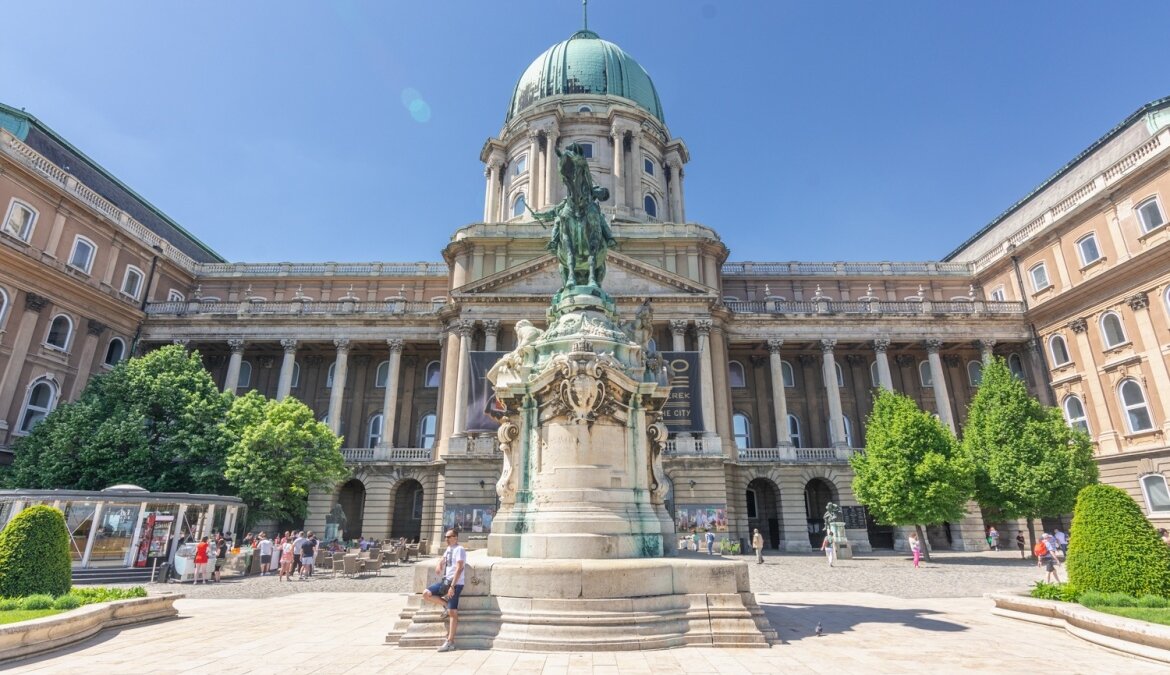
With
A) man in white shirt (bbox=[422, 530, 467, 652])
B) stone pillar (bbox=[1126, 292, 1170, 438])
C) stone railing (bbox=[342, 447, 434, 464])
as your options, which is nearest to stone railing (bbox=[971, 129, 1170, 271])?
stone pillar (bbox=[1126, 292, 1170, 438])

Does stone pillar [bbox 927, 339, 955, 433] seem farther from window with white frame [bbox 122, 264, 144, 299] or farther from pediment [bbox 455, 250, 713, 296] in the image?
window with white frame [bbox 122, 264, 144, 299]

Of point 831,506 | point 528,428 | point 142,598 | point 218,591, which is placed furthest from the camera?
point 831,506

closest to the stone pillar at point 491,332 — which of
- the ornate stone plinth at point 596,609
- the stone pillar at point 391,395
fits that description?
the stone pillar at point 391,395

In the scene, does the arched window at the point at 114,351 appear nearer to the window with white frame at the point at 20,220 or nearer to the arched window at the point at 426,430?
the window with white frame at the point at 20,220

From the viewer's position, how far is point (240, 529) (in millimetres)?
28656

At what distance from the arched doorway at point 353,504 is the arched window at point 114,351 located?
1542 centimetres

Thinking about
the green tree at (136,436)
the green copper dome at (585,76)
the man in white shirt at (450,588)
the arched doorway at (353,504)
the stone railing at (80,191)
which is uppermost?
the green copper dome at (585,76)

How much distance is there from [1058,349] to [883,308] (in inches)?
390

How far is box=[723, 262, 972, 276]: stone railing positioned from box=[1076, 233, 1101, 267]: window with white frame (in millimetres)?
11316

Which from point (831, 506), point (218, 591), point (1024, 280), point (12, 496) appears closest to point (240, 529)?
point (12, 496)

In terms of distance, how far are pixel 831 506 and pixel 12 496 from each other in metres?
33.4

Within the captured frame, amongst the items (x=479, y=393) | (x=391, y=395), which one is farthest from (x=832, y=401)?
(x=391, y=395)

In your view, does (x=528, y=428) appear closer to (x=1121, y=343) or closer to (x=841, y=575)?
(x=841, y=575)

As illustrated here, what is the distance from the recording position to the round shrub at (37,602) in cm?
858
